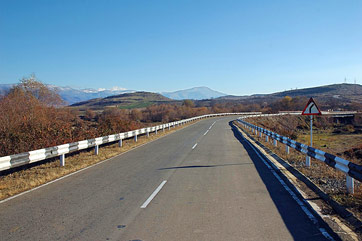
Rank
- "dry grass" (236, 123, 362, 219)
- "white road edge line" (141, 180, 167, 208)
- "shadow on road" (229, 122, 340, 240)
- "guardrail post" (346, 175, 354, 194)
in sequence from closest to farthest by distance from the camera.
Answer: "shadow on road" (229, 122, 340, 240) < "dry grass" (236, 123, 362, 219) < "white road edge line" (141, 180, 167, 208) < "guardrail post" (346, 175, 354, 194)

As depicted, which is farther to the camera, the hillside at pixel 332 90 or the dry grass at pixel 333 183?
the hillside at pixel 332 90

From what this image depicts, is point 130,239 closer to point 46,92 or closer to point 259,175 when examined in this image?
point 259,175

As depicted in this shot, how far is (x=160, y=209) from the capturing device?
19.9 ft

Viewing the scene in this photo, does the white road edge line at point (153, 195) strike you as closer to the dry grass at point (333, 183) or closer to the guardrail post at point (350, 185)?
the dry grass at point (333, 183)

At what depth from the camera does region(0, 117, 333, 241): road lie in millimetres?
4871

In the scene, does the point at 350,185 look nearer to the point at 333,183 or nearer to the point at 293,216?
the point at 333,183

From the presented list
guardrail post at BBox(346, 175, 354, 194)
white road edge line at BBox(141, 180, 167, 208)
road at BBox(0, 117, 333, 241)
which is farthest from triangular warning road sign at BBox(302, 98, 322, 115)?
white road edge line at BBox(141, 180, 167, 208)

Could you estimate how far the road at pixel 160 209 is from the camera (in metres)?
4.87

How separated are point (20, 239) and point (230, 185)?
202 inches

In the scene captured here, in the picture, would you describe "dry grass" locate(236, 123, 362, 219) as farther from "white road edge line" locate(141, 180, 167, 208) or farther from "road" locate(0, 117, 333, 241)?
"white road edge line" locate(141, 180, 167, 208)

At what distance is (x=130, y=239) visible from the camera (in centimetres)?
460

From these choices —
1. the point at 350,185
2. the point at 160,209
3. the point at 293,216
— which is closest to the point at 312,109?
the point at 350,185

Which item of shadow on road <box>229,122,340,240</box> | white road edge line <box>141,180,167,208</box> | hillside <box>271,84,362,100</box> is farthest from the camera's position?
hillside <box>271,84,362,100</box>

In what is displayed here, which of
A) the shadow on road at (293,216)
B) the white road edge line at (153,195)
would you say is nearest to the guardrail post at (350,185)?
the shadow on road at (293,216)
